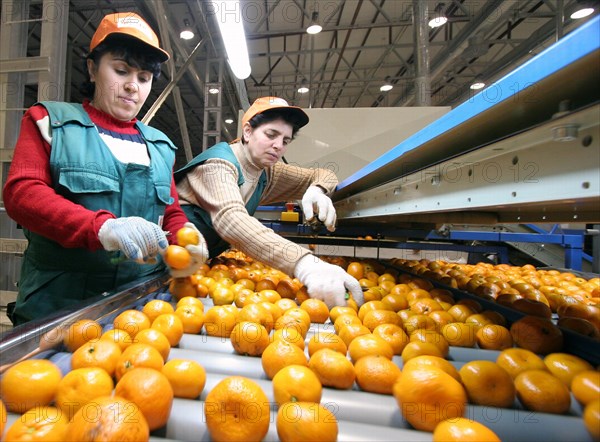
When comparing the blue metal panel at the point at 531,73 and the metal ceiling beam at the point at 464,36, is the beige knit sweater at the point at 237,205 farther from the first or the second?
the metal ceiling beam at the point at 464,36

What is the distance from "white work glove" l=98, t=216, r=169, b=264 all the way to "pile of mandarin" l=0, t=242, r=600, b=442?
10.0 inches

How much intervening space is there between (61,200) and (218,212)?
83 cm

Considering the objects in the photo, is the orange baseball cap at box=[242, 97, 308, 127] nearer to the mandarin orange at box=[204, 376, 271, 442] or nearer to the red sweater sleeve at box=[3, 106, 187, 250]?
the red sweater sleeve at box=[3, 106, 187, 250]

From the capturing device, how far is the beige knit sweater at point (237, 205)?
74.1 inches

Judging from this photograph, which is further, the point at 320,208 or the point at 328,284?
the point at 320,208

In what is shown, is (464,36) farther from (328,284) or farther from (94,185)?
(94,185)

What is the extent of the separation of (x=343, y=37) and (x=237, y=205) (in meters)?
8.21

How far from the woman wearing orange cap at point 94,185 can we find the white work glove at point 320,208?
3.27 feet

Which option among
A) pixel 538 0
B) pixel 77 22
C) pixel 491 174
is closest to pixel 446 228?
pixel 491 174

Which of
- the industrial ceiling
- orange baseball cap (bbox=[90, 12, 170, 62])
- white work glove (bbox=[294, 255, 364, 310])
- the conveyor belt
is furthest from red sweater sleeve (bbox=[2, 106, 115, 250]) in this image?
the industrial ceiling

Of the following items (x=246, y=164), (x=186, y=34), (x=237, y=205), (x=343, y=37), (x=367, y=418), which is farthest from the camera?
(x=343, y=37)

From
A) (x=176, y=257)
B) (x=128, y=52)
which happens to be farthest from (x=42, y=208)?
Answer: (x=128, y=52)

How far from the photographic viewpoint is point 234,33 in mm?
3322

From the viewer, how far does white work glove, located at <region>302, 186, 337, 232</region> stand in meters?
2.40
